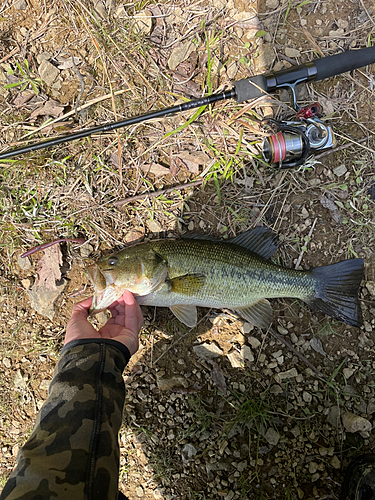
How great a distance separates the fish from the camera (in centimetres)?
289

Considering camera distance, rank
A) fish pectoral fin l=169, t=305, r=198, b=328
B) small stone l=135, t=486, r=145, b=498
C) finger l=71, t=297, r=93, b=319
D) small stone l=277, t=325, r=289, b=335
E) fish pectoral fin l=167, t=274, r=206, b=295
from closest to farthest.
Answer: finger l=71, t=297, r=93, b=319, fish pectoral fin l=167, t=274, r=206, b=295, fish pectoral fin l=169, t=305, r=198, b=328, small stone l=135, t=486, r=145, b=498, small stone l=277, t=325, r=289, b=335

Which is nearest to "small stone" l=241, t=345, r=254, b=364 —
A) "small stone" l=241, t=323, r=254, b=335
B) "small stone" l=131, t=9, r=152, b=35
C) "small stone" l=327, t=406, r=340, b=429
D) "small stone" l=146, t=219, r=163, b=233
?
"small stone" l=241, t=323, r=254, b=335

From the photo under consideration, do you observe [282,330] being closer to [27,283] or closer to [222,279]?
[222,279]

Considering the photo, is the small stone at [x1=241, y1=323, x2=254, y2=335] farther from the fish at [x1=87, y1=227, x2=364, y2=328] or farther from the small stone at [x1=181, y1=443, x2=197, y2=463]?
the small stone at [x1=181, y1=443, x2=197, y2=463]

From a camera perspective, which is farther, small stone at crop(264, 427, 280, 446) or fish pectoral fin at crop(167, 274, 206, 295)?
small stone at crop(264, 427, 280, 446)

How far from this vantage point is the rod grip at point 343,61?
3.01m

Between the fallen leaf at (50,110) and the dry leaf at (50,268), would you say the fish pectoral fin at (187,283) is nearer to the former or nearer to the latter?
the dry leaf at (50,268)

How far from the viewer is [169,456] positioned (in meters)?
3.20

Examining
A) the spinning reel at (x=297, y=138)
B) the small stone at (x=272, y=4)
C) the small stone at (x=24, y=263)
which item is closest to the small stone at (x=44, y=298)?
the small stone at (x=24, y=263)

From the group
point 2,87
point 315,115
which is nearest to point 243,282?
point 315,115

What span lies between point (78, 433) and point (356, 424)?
268 centimetres

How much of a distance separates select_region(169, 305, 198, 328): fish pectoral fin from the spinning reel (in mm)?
1683

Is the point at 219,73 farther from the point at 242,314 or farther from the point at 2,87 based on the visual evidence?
the point at 242,314

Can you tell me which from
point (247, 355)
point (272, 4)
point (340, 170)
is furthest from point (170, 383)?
point (272, 4)
